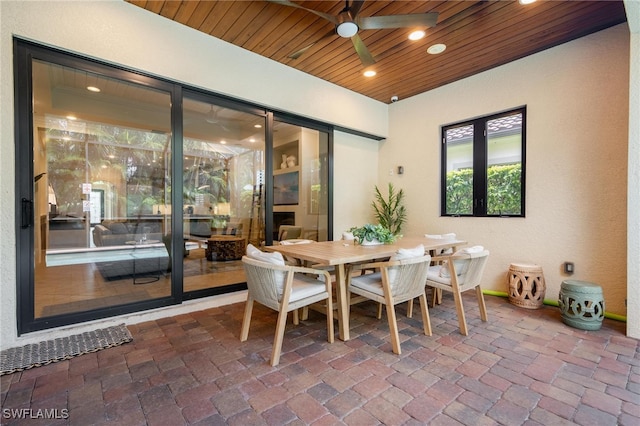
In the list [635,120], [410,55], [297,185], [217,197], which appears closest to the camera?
[635,120]

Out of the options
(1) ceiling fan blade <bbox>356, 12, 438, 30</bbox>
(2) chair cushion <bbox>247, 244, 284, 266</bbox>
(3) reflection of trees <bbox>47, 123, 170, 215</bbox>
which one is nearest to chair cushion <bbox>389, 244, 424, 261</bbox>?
(2) chair cushion <bbox>247, 244, 284, 266</bbox>

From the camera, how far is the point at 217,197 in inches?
156

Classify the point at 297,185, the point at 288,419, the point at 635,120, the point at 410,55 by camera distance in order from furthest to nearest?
1. the point at 297,185
2. the point at 410,55
3. the point at 635,120
4. the point at 288,419

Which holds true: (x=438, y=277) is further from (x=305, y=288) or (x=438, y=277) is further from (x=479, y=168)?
(x=479, y=168)

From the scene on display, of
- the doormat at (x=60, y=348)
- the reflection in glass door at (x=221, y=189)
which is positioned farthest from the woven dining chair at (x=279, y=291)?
the reflection in glass door at (x=221, y=189)

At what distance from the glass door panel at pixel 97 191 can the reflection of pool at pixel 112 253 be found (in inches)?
0.4

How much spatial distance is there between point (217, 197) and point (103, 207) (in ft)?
4.30

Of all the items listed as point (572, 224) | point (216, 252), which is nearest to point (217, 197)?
Result: point (216, 252)

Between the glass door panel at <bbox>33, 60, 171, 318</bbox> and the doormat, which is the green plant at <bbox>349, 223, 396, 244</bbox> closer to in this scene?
the glass door panel at <bbox>33, 60, 171, 318</bbox>

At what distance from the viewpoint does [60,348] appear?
2.28 meters

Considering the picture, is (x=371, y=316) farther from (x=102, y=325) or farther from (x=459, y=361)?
(x=102, y=325)

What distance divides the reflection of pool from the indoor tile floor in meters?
0.99

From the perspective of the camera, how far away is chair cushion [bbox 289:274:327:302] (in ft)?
7.47

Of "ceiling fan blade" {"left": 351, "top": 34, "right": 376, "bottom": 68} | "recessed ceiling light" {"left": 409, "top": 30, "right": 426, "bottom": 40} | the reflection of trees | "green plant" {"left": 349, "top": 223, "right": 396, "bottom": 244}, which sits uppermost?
"recessed ceiling light" {"left": 409, "top": 30, "right": 426, "bottom": 40}
